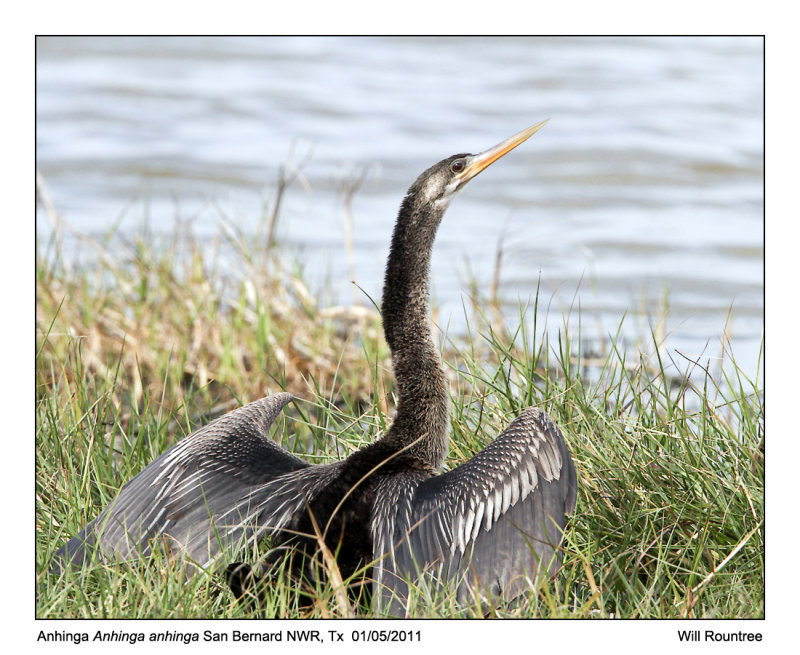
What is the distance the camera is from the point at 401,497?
12.0 feet

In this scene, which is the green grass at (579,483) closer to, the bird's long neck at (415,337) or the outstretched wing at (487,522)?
the outstretched wing at (487,522)

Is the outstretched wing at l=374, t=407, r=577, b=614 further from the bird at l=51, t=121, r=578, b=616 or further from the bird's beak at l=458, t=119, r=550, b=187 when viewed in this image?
the bird's beak at l=458, t=119, r=550, b=187

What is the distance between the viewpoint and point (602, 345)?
22.9ft

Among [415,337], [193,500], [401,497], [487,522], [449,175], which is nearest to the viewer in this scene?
[487,522]

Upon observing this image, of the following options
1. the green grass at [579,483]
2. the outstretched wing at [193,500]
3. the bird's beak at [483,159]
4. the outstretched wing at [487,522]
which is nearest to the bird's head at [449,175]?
the bird's beak at [483,159]

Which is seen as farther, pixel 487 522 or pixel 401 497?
pixel 401 497

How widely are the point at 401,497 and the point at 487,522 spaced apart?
0.31 meters

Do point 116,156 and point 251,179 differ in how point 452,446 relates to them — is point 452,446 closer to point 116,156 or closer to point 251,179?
point 251,179

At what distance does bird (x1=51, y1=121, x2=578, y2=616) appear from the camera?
3.52 metres

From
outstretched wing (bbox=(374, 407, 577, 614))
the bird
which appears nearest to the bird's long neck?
the bird

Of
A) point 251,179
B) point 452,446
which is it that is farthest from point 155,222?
point 452,446

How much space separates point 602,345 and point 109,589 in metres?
4.30

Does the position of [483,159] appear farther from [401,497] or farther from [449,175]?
[401,497]

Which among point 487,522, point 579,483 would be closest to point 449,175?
point 579,483
